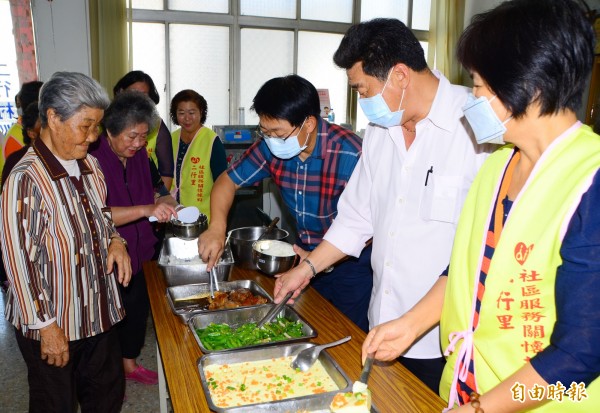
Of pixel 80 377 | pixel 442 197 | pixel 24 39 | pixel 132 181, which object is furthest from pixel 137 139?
pixel 24 39

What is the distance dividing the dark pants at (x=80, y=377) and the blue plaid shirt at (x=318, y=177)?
3.15 ft

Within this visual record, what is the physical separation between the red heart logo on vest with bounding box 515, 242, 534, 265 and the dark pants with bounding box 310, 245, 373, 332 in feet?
4.01

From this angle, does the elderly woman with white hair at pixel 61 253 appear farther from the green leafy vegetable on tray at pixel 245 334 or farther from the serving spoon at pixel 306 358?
the serving spoon at pixel 306 358

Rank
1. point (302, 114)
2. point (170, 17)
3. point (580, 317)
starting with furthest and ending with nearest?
point (170, 17) → point (302, 114) → point (580, 317)

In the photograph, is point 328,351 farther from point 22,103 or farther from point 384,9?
point 384,9

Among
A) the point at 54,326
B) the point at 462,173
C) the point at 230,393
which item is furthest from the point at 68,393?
the point at 462,173

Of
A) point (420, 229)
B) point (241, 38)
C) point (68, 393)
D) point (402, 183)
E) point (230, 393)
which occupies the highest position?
point (241, 38)

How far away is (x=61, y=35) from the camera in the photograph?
4547mm

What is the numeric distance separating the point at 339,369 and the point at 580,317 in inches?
27.0

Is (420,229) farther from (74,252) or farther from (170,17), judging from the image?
(170,17)

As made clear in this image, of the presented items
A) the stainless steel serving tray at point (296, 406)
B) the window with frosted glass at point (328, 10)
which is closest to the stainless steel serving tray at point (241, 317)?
the stainless steel serving tray at point (296, 406)

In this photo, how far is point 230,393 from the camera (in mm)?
1241

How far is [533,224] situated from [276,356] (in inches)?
34.0

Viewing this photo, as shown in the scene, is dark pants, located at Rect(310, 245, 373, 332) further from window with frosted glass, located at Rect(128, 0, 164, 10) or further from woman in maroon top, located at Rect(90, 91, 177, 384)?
window with frosted glass, located at Rect(128, 0, 164, 10)
